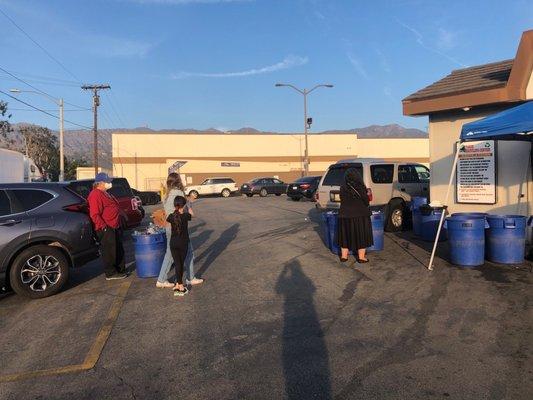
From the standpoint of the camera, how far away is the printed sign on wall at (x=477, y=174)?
10377 mm

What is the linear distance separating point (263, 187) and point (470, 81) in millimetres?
28258

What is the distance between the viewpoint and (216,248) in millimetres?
11641

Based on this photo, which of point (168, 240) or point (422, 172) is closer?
point (168, 240)

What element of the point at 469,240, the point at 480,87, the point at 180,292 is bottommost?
the point at 180,292

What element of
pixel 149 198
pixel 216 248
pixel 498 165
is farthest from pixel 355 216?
pixel 149 198

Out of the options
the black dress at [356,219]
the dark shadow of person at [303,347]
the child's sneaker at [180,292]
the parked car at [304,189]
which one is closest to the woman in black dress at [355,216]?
the black dress at [356,219]

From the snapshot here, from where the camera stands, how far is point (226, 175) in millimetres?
57219

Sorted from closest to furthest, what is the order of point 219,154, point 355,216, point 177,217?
1. point 177,217
2. point 355,216
3. point 219,154

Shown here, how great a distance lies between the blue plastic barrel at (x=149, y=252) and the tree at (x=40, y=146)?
67249 millimetres

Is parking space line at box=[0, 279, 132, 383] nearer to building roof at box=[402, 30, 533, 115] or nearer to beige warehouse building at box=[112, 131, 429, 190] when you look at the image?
building roof at box=[402, 30, 533, 115]

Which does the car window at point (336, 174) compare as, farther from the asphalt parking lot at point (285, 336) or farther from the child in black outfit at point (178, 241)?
the child in black outfit at point (178, 241)

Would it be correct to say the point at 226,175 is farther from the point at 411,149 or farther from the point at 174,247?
the point at 174,247

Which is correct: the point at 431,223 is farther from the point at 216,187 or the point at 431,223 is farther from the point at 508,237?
the point at 216,187

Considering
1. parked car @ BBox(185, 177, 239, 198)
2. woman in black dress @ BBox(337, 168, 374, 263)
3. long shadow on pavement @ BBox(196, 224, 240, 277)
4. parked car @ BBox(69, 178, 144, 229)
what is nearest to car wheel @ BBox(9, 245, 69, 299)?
long shadow on pavement @ BBox(196, 224, 240, 277)
